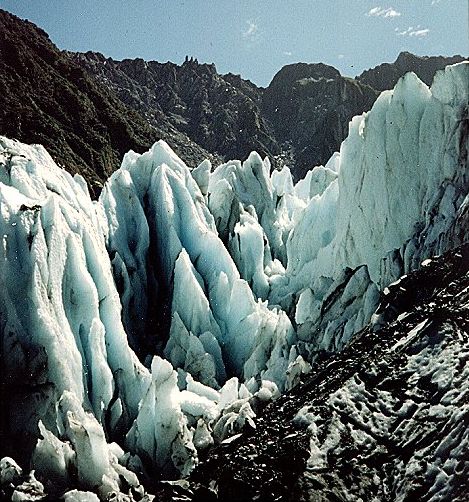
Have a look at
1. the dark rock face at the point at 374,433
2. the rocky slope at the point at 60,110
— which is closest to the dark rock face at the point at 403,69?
the rocky slope at the point at 60,110

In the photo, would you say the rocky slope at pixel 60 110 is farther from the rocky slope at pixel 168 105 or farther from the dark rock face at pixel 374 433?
the dark rock face at pixel 374 433

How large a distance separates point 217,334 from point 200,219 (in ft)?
15.6

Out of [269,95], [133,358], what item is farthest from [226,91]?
[133,358]

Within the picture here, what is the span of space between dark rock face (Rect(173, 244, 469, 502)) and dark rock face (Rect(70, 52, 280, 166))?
219 feet

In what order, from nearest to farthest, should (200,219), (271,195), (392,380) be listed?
(392,380)
(200,219)
(271,195)

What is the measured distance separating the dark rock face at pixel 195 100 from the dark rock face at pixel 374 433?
66.8 m

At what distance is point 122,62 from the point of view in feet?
290

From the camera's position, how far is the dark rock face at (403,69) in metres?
75.8

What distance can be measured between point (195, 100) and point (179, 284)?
71.1 meters

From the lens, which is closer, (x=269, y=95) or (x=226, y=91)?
(x=226, y=91)

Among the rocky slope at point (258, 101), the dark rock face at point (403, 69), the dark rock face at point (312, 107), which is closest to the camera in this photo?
the dark rock face at point (312, 107)

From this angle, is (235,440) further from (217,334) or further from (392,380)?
(217,334)

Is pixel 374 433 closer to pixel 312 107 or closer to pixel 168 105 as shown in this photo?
pixel 168 105

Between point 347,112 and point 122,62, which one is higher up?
point 122,62
